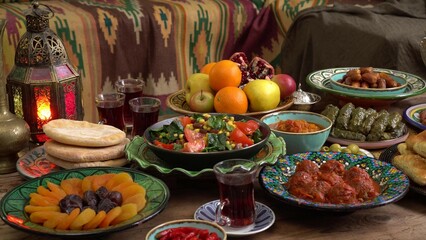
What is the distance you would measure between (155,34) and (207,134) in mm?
2021

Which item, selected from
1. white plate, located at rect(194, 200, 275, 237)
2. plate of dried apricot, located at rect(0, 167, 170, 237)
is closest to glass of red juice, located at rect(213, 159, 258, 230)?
white plate, located at rect(194, 200, 275, 237)

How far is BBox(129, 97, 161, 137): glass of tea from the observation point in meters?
1.71

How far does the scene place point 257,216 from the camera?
131 cm

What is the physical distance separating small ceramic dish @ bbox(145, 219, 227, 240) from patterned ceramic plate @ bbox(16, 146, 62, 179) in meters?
0.45

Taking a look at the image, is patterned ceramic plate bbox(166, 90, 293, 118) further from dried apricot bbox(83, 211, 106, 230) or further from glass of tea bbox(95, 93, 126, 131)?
dried apricot bbox(83, 211, 106, 230)

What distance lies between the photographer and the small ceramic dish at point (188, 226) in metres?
1.16

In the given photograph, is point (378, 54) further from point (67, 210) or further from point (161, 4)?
point (67, 210)

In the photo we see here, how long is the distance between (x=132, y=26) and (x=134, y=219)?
7.41 feet

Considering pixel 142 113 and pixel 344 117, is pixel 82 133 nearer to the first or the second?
pixel 142 113

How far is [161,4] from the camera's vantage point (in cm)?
355

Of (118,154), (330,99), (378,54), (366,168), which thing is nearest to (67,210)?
(118,154)

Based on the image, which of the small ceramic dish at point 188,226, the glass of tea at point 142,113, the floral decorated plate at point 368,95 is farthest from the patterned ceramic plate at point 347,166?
the floral decorated plate at point 368,95

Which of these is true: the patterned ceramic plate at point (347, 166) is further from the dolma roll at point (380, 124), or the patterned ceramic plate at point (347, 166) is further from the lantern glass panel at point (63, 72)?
the lantern glass panel at point (63, 72)

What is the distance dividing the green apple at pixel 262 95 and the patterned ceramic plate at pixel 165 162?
234mm
